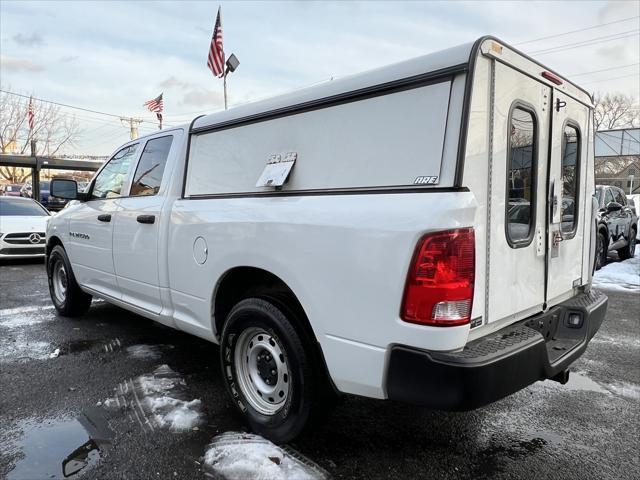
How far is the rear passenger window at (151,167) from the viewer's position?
399cm

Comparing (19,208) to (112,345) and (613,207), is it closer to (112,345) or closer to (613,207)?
(112,345)

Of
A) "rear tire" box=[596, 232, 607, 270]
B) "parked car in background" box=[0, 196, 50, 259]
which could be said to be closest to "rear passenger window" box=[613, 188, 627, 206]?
"rear tire" box=[596, 232, 607, 270]

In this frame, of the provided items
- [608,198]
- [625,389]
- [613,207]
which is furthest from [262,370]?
[608,198]

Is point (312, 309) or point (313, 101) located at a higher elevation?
point (313, 101)

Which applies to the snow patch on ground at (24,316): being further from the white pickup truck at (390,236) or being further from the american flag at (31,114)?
the american flag at (31,114)

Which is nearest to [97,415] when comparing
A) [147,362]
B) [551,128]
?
[147,362]

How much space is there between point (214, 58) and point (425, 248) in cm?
1574

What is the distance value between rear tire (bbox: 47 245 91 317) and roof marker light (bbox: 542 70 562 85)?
4.96 meters

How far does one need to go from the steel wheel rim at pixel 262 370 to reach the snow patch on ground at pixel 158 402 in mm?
422

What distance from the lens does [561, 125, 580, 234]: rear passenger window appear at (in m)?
3.14

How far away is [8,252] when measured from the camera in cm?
964

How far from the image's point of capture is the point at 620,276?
9.52 metres

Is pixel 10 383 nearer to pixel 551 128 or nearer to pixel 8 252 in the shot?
pixel 551 128

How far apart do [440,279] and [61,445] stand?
2.41 metres
